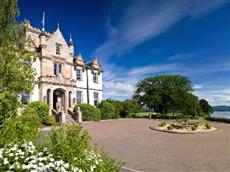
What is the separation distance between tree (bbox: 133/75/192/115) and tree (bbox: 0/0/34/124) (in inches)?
1517

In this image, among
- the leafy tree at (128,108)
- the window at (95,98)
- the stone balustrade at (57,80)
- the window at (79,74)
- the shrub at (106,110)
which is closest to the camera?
the stone balustrade at (57,80)

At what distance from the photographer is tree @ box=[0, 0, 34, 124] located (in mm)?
9035

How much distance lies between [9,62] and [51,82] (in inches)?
772

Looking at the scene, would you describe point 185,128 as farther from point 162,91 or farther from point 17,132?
point 162,91

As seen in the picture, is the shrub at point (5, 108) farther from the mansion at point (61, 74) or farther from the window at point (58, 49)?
the window at point (58, 49)

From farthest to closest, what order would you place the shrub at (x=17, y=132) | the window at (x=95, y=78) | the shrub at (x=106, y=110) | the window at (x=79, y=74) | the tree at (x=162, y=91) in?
the tree at (x=162, y=91)
the window at (x=95, y=78)
the window at (x=79, y=74)
the shrub at (x=106, y=110)
the shrub at (x=17, y=132)

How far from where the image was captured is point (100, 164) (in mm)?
5270

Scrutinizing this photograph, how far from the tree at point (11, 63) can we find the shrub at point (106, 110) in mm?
24099

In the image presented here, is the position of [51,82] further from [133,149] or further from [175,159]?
[175,159]

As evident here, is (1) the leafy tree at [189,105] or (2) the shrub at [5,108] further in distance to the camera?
(1) the leafy tree at [189,105]

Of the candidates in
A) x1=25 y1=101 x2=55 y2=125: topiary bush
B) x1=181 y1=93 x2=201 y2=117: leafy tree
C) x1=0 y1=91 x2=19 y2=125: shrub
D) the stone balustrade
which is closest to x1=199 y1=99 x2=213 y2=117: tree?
x1=181 y1=93 x2=201 y2=117: leafy tree

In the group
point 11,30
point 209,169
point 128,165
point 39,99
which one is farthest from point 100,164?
point 39,99

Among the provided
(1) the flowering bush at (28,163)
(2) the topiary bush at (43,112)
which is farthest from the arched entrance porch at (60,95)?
(1) the flowering bush at (28,163)

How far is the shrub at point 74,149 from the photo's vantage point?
4.98m
